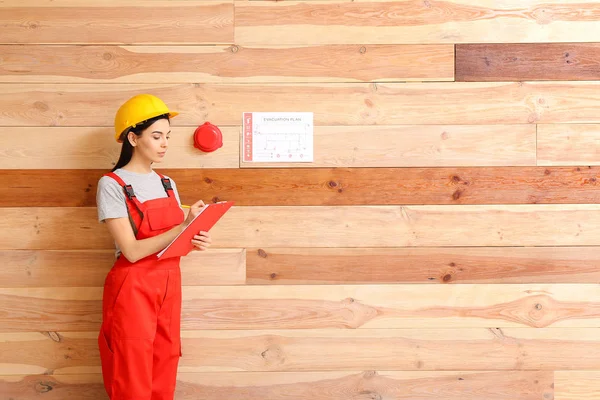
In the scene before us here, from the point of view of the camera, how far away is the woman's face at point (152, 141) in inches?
72.4

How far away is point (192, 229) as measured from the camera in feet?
5.65

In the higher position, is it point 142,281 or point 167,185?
point 167,185

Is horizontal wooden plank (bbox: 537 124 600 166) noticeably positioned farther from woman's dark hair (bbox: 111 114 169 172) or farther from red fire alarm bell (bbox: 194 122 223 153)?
woman's dark hair (bbox: 111 114 169 172)

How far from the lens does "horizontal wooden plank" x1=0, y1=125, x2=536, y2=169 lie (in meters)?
2.09

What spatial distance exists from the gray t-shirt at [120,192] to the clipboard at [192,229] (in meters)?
0.20

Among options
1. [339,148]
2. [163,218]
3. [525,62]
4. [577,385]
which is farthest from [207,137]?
[577,385]

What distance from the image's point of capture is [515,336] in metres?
2.12

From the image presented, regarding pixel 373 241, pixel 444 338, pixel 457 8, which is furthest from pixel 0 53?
pixel 444 338

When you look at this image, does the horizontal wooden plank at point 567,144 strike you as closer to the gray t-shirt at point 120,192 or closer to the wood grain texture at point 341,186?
the wood grain texture at point 341,186

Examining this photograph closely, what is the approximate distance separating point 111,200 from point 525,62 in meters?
1.66

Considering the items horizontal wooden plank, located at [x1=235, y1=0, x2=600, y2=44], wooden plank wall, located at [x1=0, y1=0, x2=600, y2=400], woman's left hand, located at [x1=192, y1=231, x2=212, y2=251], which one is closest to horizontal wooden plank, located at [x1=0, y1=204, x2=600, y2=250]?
wooden plank wall, located at [x1=0, y1=0, x2=600, y2=400]

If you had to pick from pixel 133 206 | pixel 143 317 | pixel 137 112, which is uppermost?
pixel 137 112

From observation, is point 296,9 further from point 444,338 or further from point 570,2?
point 444,338

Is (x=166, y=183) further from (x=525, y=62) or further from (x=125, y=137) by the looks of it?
(x=525, y=62)
